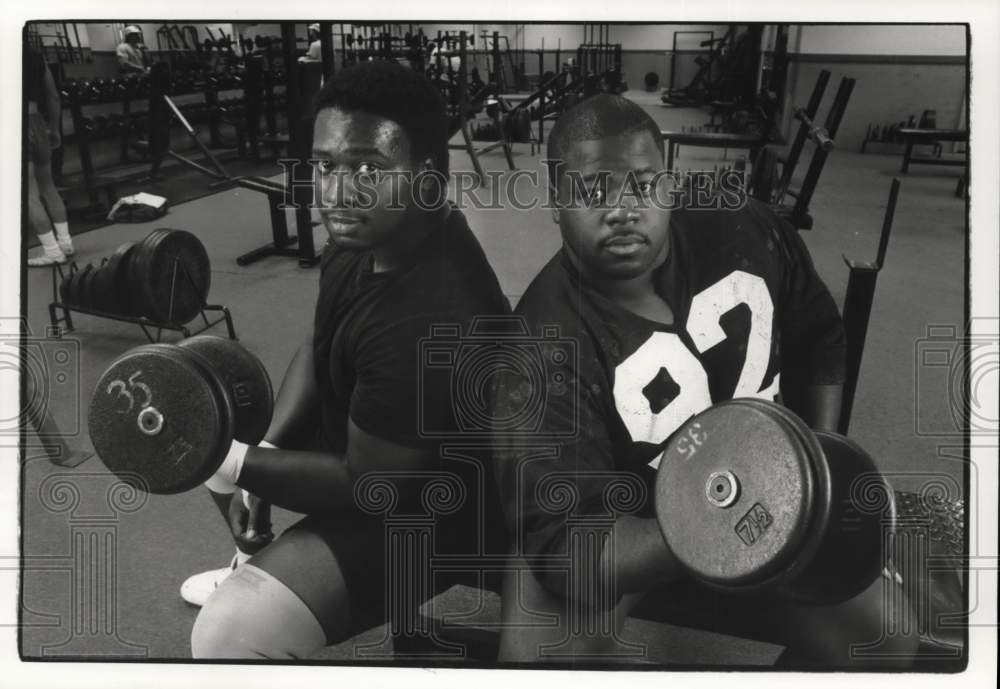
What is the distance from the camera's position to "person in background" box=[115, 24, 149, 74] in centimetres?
159

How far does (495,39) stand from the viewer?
1593 millimetres

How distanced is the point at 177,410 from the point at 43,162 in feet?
2.09

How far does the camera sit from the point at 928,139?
1.58 metres

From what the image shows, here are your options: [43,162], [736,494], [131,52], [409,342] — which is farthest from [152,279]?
[736,494]

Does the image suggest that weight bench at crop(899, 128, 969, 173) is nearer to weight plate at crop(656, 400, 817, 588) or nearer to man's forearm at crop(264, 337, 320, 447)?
weight plate at crop(656, 400, 817, 588)

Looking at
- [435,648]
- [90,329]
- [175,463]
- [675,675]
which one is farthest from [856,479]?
[90,329]

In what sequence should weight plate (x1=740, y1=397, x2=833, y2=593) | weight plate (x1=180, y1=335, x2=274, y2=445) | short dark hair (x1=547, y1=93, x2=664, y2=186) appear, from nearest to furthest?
1. weight plate (x1=740, y1=397, x2=833, y2=593)
2. short dark hair (x1=547, y1=93, x2=664, y2=186)
3. weight plate (x1=180, y1=335, x2=274, y2=445)

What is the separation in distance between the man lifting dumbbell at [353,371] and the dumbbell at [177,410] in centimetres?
1

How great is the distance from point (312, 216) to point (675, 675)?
4.12 feet

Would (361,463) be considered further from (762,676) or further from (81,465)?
(762,676)

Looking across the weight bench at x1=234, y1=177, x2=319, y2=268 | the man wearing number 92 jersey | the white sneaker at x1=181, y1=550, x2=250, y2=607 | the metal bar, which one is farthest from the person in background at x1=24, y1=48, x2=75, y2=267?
the metal bar

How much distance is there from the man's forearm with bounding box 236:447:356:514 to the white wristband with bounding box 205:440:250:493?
0.03 ft

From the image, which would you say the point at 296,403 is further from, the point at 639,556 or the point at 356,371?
the point at 639,556

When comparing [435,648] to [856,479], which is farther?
[435,648]
